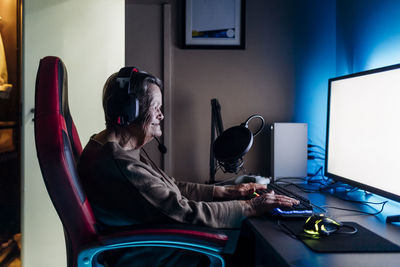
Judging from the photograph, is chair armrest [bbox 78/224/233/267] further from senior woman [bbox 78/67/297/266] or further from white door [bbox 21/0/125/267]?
A: white door [bbox 21/0/125/267]

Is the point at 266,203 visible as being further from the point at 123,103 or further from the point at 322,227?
the point at 123,103

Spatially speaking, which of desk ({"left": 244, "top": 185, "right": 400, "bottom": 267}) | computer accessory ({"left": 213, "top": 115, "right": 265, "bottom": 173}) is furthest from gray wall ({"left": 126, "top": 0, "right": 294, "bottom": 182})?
desk ({"left": 244, "top": 185, "right": 400, "bottom": 267})

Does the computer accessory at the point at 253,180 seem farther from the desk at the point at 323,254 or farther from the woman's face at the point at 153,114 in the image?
the woman's face at the point at 153,114

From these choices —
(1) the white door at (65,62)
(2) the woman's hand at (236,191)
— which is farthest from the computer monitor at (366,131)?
(1) the white door at (65,62)

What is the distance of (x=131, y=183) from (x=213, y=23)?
4.25 ft

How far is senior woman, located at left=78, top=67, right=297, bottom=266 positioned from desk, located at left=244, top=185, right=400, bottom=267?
0.09m

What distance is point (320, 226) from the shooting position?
2.77 ft

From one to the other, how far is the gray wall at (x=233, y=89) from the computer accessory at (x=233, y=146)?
1.96ft

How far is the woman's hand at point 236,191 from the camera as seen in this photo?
4.44ft

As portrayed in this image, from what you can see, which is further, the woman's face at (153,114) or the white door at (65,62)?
the white door at (65,62)

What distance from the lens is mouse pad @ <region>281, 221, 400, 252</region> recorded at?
742mm

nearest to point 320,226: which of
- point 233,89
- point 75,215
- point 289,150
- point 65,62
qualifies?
point 75,215

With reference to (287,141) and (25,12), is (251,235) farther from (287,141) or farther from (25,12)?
(25,12)

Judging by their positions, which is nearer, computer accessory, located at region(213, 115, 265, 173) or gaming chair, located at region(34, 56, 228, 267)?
gaming chair, located at region(34, 56, 228, 267)
